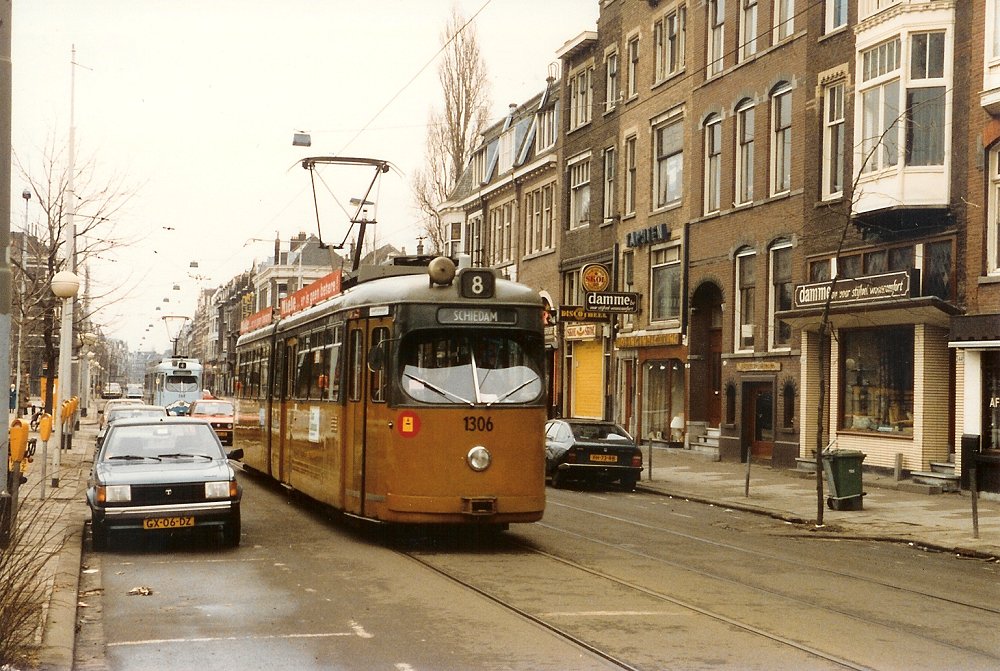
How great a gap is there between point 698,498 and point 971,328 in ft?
19.7

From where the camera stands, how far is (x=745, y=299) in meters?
32.7

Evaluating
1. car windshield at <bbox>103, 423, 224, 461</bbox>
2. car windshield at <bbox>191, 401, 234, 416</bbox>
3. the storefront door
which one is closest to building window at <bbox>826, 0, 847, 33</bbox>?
the storefront door

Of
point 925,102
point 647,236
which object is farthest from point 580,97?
point 925,102

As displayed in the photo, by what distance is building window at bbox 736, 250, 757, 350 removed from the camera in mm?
32375

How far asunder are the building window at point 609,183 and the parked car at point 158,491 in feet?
91.4

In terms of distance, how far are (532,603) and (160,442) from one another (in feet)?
20.9

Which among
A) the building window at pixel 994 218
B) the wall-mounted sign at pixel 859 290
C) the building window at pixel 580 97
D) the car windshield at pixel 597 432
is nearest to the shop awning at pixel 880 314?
the wall-mounted sign at pixel 859 290

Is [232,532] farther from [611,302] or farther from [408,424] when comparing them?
[611,302]

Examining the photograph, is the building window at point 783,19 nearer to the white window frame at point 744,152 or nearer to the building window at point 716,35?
the white window frame at point 744,152

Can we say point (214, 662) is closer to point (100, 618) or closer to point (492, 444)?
point (100, 618)

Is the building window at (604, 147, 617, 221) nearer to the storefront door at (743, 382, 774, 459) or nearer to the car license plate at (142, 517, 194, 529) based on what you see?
the storefront door at (743, 382, 774, 459)

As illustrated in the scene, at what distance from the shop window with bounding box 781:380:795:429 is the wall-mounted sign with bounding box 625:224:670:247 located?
26.1ft

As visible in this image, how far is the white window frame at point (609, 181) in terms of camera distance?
41.2m

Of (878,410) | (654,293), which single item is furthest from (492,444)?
(654,293)
